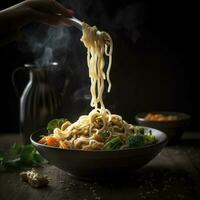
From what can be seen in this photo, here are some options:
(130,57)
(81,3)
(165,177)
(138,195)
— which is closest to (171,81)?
(130,57)

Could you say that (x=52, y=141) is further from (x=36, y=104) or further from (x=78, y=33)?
(x=78, y=33)

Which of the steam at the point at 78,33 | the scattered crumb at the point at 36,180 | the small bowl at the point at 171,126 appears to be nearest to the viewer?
the scattered crumb at the point at 36,180

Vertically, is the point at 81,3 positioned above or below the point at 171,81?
above

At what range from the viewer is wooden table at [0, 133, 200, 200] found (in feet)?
7.07

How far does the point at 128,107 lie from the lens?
393 centimetres

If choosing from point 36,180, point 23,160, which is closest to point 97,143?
point 36,180

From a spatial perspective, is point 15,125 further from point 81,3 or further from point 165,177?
point 165,177

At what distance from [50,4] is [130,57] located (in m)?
1.41

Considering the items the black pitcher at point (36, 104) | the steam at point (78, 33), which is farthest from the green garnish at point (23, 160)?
the steam at point (78, 33)

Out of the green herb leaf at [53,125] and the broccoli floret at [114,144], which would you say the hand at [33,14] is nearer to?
the green herb leaf at [53,125]

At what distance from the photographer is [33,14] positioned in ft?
8.26

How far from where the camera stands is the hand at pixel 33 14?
2512 millimetres

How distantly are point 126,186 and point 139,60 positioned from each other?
1747 mm

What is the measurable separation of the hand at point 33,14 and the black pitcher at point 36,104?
68 cm
